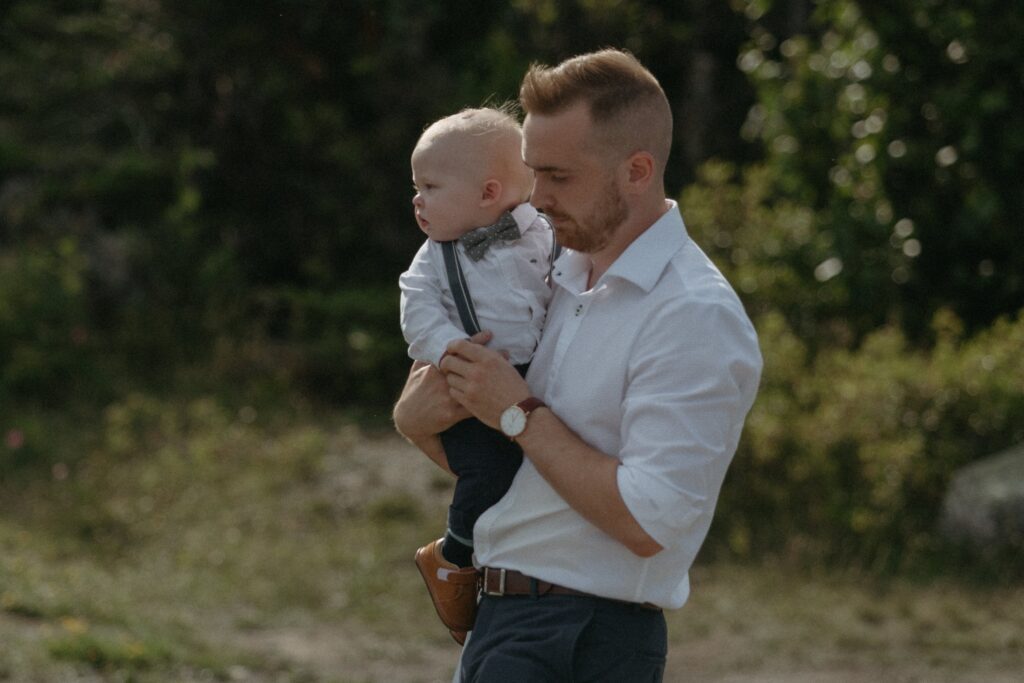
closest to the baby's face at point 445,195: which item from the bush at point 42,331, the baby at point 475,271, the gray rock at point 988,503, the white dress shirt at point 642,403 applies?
the baby at point 475,271

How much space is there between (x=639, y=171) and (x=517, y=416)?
0.45 metres

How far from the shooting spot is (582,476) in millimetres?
2393

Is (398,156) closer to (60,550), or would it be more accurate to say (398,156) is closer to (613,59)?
(60,550)

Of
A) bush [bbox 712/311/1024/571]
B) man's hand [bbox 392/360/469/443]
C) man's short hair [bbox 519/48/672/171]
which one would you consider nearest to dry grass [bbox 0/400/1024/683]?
bush [bbox 712/311/1024/571]

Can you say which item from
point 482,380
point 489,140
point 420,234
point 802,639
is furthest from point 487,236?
point 420,234

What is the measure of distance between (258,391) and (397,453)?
125 cm

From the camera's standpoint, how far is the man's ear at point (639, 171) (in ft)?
Result: 8.08

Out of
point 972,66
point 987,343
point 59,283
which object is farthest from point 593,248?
point 59,283

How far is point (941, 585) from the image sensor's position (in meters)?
6.69

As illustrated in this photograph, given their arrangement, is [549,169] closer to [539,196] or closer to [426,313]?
[539,196]

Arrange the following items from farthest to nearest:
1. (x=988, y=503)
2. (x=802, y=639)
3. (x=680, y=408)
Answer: (x=988, y=503)
(x=802, y=639)
(x=680, y=408)

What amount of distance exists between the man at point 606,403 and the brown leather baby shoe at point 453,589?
0.49 feet

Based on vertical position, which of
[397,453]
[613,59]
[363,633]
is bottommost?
[363,633]

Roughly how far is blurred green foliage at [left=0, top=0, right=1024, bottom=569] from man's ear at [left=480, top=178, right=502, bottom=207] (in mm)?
4753
